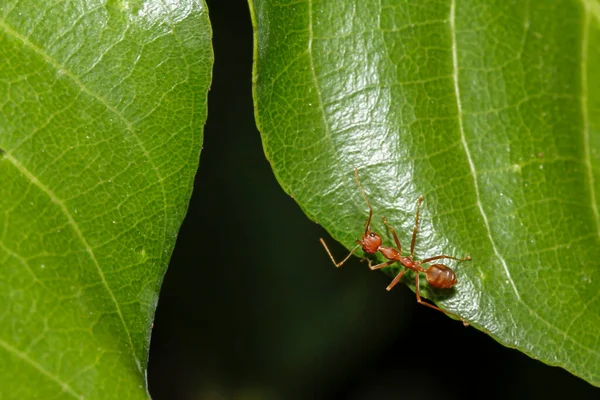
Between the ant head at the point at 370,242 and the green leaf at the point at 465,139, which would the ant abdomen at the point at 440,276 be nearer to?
the green leaf at the point at 465,139

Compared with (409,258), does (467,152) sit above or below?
above

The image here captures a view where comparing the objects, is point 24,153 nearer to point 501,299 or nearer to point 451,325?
point 501,299

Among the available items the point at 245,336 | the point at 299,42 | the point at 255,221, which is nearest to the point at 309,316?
the point at 245,336

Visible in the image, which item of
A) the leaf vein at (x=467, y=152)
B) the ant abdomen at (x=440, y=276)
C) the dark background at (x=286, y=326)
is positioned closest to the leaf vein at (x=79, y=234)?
the ant abdomen at (x=440, y=276)

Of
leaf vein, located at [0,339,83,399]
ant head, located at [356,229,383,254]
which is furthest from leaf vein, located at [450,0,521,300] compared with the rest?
leaf vein, located at [0,339,83,399]

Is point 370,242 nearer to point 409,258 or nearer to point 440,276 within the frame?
point 409,258

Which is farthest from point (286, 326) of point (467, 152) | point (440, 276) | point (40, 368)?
point (40, 368)
